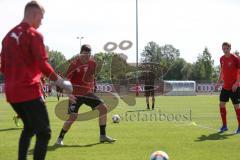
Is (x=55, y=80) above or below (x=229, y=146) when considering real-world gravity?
above

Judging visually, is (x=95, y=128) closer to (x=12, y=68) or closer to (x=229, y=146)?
(x=229, y=146)

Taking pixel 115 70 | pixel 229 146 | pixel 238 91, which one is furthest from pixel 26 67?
pixel 115 70

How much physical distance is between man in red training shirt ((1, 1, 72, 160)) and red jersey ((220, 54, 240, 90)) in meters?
7.46

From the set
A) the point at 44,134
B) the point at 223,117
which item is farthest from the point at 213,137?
the point at 44,134

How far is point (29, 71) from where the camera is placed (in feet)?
18.6

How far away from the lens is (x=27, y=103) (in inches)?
223

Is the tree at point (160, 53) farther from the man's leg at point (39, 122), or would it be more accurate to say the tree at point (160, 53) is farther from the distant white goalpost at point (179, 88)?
the man's leg at point (39, 122)

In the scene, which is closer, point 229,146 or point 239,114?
point 229,146

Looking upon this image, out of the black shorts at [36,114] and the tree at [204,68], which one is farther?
the tree at [204,68]

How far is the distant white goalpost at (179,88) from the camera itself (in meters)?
55.6

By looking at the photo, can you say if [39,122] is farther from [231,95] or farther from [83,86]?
[231,95]

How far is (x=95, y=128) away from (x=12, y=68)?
815 cm

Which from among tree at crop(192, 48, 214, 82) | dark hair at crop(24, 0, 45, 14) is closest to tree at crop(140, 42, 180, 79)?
tree at crop(192, 48, 214, 82)

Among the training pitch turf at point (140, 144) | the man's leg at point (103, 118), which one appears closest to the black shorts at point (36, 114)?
the training pitch turf at point (140, 144)
